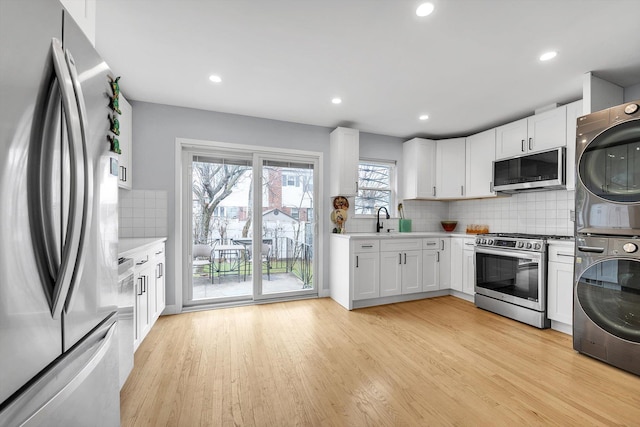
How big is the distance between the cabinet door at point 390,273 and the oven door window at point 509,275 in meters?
0.98

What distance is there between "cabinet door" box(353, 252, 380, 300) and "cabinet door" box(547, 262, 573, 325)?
1777 mm

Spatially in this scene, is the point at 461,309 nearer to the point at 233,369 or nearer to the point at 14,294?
the point at 233,369

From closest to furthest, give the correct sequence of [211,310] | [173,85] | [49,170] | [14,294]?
[14,294]
[49,170]
[173,85]
[211,310]

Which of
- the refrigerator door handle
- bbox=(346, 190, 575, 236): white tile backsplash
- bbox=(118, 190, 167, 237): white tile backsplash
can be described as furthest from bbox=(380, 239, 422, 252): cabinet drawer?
the refrigerator door handle

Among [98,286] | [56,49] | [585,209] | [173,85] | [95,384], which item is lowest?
[95,384]

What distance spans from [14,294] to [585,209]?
328cm

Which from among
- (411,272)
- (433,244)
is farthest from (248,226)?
(433,244)

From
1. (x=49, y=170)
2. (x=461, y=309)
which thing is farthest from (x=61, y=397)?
(x=461, y=309)

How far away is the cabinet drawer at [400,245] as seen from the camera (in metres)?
3.60

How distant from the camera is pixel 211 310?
132 inches

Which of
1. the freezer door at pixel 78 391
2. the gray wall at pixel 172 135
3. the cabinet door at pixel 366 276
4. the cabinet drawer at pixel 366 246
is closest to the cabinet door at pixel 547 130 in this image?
the cabinet drawer at pixel 366 246

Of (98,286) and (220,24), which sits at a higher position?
(220,24)

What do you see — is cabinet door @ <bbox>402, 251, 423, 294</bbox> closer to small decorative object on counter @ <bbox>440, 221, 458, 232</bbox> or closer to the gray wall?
small decorative object on counter @ <bbox>440, 221, 458, 232</bbox>

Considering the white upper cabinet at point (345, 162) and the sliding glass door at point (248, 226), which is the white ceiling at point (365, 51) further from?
the sliding glass door at point (248, 226)
